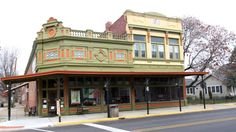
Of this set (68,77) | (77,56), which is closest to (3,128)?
(68,77)

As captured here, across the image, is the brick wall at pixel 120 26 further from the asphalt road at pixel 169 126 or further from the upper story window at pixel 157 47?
the asphalt road at pixel 169 126

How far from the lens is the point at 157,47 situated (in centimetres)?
2962

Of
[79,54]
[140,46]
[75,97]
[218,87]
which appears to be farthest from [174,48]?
[218,87]

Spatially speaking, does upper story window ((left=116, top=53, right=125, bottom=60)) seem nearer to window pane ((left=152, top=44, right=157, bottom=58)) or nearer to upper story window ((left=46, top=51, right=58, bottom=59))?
window pane ((left=152, top=44, right=157, bottom=58))

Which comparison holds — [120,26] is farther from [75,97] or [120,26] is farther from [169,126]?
[169,126]

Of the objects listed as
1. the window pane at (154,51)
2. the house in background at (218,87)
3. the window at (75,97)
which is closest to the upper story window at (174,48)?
the window pane at (154,51)

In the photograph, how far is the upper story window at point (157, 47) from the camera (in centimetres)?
2941

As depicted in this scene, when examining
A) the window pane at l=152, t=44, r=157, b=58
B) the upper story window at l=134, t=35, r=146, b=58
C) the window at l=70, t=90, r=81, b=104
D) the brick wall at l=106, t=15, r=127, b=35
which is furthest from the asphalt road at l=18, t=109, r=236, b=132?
the brick wall at l=106, t=15, r=127, b=35

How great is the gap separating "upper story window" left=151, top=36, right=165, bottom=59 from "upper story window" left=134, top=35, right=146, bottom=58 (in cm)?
124

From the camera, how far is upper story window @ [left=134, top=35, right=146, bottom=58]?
92.0ft

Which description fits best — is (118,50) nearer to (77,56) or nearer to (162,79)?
(77,56)

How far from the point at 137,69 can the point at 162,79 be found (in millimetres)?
3341

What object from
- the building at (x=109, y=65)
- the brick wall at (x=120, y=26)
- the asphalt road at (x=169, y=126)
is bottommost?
Answer: the asphalt road at (x=169, y=126)

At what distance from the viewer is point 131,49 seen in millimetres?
27188
